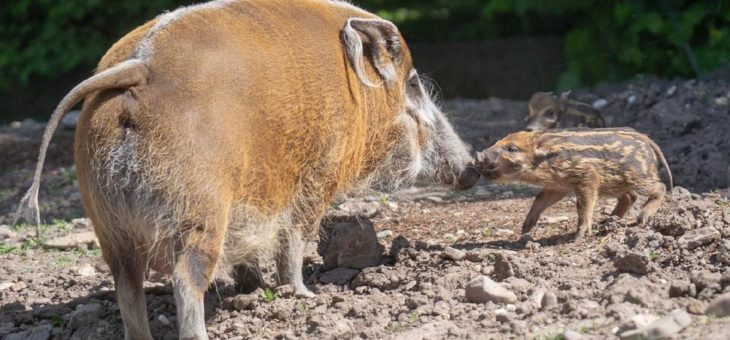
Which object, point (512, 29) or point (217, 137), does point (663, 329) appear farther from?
point (512, 29)

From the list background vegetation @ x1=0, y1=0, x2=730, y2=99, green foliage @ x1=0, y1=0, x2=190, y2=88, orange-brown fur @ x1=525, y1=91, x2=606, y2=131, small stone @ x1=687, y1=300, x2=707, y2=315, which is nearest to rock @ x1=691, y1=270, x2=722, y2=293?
small stone @ x1=687, y1=300, x2=707, y2=315

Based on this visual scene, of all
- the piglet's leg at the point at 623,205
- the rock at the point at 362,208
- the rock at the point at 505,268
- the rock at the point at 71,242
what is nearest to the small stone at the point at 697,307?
the rock at the point at 505,268

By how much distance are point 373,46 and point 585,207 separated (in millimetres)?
1393

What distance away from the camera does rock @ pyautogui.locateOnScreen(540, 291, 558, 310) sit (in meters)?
4.67

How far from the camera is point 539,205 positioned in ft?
20.3

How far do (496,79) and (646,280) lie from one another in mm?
8309

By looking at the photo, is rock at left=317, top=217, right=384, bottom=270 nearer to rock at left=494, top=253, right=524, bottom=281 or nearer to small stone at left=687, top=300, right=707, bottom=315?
rock at left=494, top=253, right=524, bottom=281

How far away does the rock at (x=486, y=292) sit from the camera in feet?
15.8

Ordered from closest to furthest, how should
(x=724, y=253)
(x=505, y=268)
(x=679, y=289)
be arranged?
(x=679, y=289) → (x=724, y=253) → (x=505, y=268)

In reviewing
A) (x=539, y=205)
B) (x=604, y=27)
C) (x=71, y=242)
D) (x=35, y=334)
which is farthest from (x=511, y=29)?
(x=35, y=334)

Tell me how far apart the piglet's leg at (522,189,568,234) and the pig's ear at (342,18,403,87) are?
1.06m

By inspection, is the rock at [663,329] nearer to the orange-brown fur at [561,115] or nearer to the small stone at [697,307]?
the small stone at [697,307]

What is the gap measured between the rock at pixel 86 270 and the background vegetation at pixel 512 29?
5.56 m

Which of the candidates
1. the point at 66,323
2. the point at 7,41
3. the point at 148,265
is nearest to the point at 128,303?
the point at 148,265
